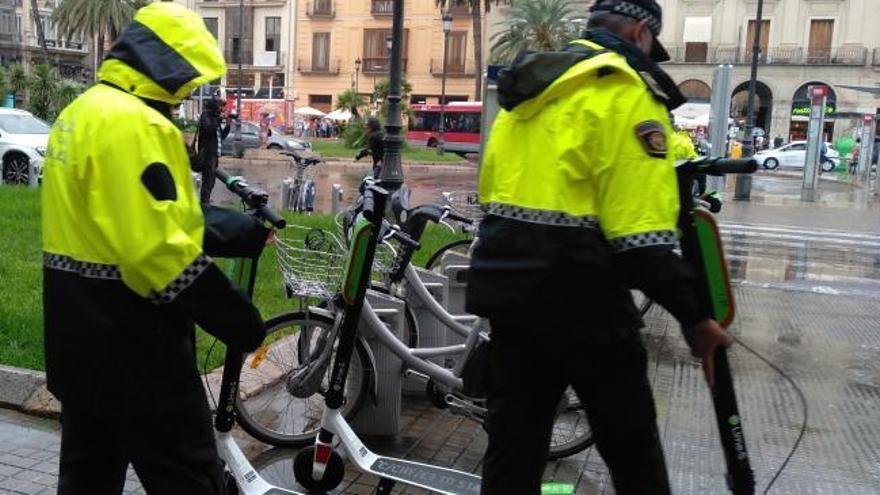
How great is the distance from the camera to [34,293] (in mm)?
6480

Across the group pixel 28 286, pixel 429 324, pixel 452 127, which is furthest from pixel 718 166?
pixel 452 127

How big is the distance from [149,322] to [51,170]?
488 mm

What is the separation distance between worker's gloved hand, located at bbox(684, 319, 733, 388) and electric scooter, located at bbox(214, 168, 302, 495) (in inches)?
61.2

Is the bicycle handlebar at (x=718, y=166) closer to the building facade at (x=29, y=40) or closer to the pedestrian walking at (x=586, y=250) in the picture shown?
the pedestrian walking at (x=586, y=250)

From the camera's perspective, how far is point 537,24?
51.0 metres

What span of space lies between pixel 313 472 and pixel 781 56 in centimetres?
5311

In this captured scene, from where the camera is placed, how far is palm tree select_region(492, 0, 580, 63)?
50.1m

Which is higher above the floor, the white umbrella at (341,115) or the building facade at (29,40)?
the building facade at (29,40)

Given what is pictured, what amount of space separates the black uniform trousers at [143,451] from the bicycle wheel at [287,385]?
60.8 inches

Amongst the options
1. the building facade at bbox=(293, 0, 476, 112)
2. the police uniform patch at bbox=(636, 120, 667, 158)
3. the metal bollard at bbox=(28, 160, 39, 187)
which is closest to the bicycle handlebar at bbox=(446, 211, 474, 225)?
the police uniform patch at bbox=(636, 120, 667, 158)

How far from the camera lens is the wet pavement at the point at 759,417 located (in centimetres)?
414

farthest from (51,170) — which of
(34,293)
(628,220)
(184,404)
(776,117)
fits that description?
(776,117)

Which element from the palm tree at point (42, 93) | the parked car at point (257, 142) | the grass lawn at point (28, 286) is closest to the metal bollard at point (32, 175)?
the grass lawn at point (28, 286)

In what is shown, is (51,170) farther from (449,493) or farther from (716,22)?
(716,22)
